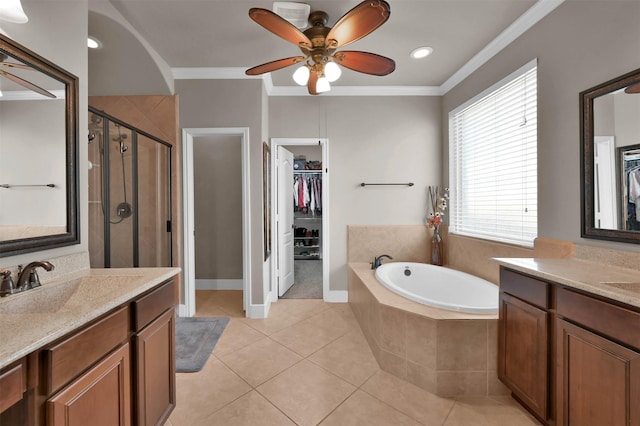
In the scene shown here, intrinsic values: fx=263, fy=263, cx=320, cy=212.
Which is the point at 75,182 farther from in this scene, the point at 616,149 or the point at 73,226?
the point at 616,149

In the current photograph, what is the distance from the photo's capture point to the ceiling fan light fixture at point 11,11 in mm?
978

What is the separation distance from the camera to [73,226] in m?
1.41

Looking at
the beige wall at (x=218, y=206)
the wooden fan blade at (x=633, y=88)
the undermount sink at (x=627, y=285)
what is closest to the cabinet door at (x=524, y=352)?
the undermount sink at (x=627, y=285)

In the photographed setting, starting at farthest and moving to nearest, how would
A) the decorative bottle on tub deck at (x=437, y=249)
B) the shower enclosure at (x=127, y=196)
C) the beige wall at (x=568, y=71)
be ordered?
1. the decorative bottle on tub deck at (x=437, y=249)
2. the shower enclosure at (x=127, y=196)
3. the beige wall at (x=568, y=71)

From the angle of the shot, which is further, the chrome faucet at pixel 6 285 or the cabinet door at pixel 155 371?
the cabinet door at pixel 155 371

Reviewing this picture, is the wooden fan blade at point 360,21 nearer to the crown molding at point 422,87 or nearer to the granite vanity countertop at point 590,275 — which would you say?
the crown molding at point 422,87

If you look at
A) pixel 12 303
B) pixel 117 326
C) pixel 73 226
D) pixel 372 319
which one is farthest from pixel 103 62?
pixel 372 319

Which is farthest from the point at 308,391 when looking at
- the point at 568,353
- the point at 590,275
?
the point at 590,275

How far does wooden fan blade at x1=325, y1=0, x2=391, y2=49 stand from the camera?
1412 millimetres

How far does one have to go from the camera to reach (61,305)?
1196 mm

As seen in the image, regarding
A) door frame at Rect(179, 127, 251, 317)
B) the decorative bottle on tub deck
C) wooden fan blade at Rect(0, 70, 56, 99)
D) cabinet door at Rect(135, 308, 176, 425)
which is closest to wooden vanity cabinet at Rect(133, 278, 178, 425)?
cabinet door at Rect(135, 308, 176, 425)

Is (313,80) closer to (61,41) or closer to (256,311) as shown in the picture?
(61,41)

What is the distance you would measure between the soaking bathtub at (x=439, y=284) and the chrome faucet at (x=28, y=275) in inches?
84.9

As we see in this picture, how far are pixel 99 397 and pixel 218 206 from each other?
3003 millimetres
